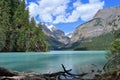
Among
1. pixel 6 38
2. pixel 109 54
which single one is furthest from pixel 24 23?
pixel 109 54

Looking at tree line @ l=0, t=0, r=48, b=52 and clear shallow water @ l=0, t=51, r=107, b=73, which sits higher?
tree line @ l=0, t=0, r=48, b=52

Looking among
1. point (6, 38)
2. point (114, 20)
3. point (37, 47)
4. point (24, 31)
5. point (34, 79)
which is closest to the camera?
point (114, 20)

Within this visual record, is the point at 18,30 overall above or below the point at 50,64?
above

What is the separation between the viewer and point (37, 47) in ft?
589

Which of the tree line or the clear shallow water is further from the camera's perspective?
the tree line

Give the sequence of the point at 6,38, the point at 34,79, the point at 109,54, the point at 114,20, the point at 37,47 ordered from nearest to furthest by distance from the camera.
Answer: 1. the point at 114,20
2. the point at 34,79
3. the point at 109,54
4. the point at 6,38
5. the point at 37,47

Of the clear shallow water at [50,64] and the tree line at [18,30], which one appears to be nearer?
the clear shallow water at [50,64]

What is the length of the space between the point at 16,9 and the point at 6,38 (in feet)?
105

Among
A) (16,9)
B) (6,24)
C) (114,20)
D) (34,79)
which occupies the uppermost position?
(16,9)

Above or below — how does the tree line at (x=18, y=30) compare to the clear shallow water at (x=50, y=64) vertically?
above

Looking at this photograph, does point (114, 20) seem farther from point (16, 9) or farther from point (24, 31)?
point (16, 9)

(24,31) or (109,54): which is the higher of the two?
(24,31)

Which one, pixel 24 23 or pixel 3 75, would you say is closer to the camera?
pixel 3 75

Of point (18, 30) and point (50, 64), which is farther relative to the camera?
point (18, 30)
